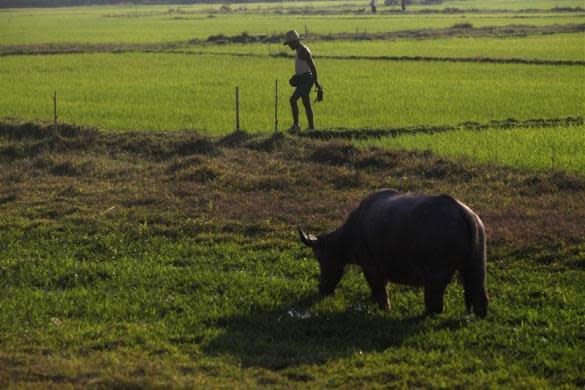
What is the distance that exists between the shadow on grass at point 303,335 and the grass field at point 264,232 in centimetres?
2

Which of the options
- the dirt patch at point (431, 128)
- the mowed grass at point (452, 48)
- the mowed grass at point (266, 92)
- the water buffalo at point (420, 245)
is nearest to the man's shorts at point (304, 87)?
the dirt patch at point (431, 128)

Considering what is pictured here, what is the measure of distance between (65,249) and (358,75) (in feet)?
58.1

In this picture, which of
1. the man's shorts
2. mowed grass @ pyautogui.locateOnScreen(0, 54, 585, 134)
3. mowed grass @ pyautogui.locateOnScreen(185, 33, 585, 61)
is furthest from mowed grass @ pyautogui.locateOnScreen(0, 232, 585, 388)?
mowed grass @ pyautogui.locateOnScreen(185, 33, 585, 61)

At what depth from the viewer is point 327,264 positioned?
8141 millimetres

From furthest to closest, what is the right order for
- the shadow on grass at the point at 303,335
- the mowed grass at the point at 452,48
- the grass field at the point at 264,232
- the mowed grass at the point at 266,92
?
the mowed grass at the point at 452,48
the mowed grass at the point at 266,92
the shadow on grass at the point at 303,335
the grass field at the point at 264,232

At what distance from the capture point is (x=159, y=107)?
20.9 m

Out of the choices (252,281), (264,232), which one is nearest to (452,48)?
(264,232)

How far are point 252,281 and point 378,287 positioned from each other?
1340 mm

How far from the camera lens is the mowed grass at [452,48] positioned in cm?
3272

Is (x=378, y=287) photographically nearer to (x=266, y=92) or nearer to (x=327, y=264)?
(x=327, y=264)

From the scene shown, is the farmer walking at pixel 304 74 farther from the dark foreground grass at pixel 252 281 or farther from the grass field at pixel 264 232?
the dark foreground grass at pixel 252 281

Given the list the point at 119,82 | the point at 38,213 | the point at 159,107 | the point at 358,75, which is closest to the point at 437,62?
the point at 358,75

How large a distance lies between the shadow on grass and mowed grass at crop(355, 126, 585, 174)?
6.18 meters

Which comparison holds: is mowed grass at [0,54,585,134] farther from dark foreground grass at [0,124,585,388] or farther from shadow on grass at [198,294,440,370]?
shadow on grass at [198,294,440,370]
